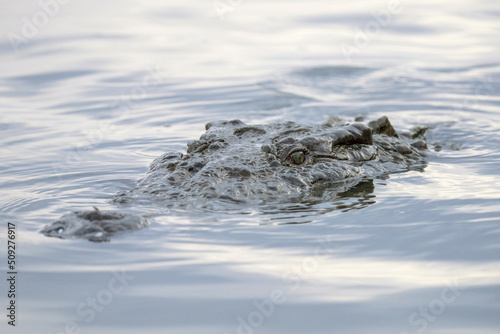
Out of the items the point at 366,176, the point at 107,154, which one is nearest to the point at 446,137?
the point at 366,176

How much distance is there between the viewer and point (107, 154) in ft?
31.6

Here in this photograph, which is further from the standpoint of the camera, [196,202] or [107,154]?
[107,154]

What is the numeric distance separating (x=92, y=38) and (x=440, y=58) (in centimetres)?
901

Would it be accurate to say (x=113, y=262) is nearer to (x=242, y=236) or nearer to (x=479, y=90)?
(x=242, y=236)

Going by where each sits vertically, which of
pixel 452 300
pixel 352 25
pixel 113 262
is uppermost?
pixel 352 25
